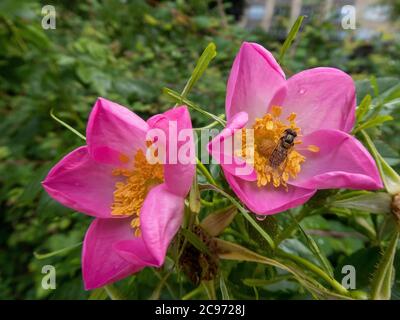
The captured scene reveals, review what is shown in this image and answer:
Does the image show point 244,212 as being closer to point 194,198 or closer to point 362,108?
point 194,198

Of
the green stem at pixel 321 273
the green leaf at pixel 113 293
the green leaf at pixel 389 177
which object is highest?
the green leaf at pixel 389 177

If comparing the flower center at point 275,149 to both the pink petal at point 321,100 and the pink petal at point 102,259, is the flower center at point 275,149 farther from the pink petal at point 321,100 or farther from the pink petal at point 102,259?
the pink petal at point 102,259

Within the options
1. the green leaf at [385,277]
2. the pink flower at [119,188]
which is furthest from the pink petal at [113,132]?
the green leaf at [385,277]

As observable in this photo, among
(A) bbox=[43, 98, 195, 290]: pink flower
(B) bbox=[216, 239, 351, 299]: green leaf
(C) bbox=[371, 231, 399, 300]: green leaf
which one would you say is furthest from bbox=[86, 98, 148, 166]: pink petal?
(C) bbox=[371, 231, 399, 300]: green leaf

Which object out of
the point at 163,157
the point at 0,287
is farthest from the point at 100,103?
the point at 0,287

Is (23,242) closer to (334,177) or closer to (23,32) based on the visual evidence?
(23,32)

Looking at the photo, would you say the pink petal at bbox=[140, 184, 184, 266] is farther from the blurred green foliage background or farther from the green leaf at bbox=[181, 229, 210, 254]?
the blurred green foliage background
